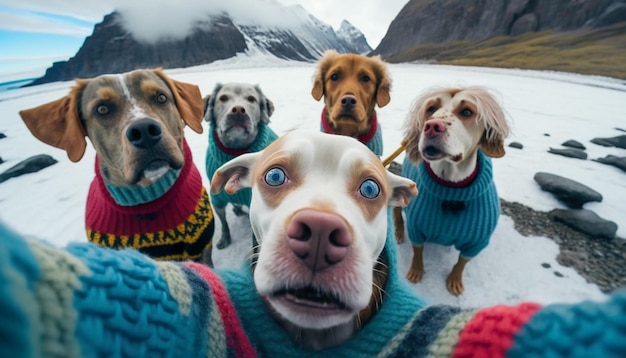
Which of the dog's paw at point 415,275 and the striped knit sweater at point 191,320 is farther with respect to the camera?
the dog's paw at point 415,275

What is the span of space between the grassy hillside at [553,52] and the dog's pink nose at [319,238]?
21.8 m

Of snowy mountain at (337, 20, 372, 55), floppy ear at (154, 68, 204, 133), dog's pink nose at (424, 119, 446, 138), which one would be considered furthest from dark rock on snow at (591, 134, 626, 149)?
snowy mountain at (337, 20, 372, 55)

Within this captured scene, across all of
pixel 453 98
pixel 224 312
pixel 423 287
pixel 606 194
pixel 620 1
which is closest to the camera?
pixel 224 312

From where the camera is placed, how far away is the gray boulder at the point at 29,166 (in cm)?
520

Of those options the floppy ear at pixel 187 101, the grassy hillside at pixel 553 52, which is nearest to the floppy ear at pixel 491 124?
the floppy ear at pixel 187 101

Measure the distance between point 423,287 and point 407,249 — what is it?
602mm

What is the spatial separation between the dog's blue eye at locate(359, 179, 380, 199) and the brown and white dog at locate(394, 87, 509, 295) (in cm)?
126

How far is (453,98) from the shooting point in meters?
2.75

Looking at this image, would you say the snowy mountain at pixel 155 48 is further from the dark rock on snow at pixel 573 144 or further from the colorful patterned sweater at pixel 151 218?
the colorful patterned sweater at pixel 151 218

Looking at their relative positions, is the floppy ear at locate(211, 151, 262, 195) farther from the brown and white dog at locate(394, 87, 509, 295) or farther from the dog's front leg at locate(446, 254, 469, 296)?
the dog's front leg at locate(446, 254, 469, 296)

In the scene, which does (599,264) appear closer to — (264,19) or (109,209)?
(109,209)

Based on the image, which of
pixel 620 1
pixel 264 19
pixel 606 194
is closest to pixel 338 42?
pixel 264 19

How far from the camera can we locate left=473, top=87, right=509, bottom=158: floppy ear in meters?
2.53

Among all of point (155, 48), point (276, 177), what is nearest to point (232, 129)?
point (276, 177)
